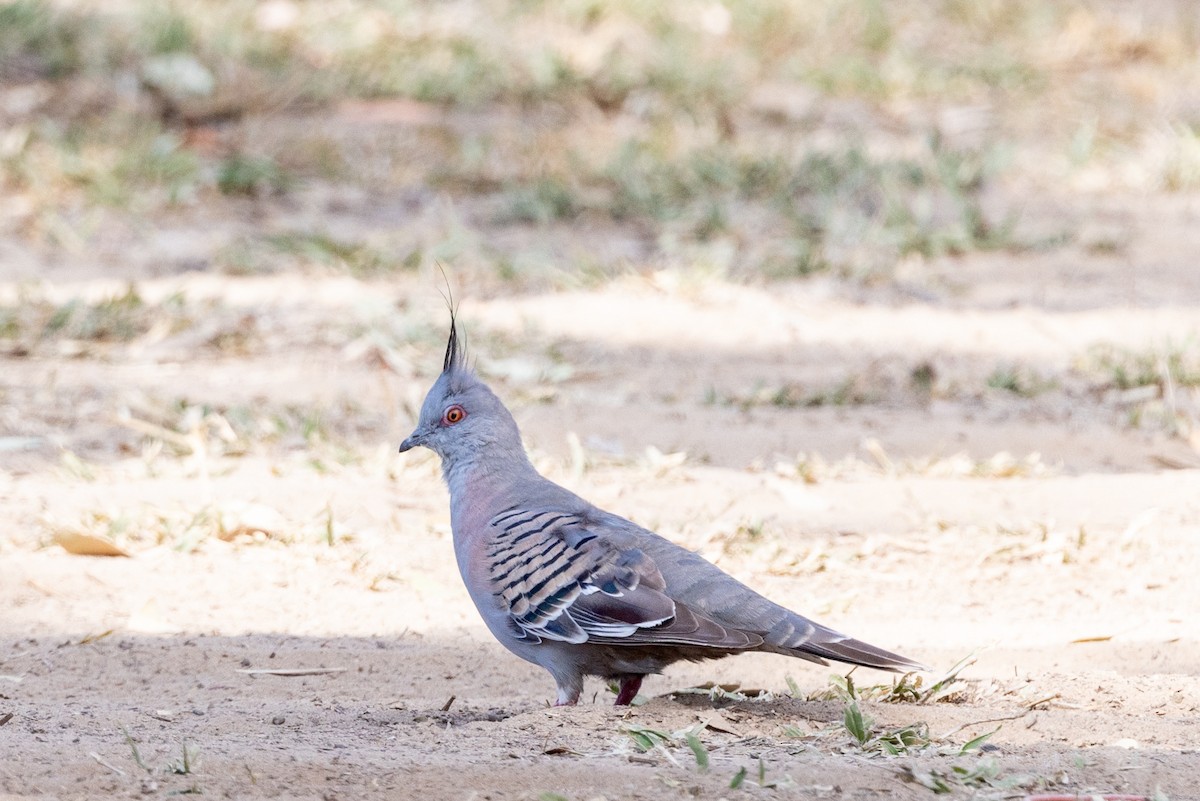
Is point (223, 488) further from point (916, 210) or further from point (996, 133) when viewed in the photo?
point (996, 133)

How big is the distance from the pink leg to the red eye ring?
2.54 ft

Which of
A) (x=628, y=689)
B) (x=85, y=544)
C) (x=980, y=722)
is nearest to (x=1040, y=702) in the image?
(x=980, y=722)

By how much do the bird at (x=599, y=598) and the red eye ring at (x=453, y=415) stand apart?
179 millimetres

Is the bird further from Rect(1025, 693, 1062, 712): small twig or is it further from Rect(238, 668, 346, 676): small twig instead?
Rect(238, 668, 346, 676): small twig

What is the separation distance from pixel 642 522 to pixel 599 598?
132cm

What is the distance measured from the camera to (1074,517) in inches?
183

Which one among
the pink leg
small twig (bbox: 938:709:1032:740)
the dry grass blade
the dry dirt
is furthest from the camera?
the dry grass blade

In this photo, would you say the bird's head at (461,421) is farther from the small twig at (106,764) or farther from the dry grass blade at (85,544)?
the small twig at (106,764)

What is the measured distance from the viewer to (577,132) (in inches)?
357

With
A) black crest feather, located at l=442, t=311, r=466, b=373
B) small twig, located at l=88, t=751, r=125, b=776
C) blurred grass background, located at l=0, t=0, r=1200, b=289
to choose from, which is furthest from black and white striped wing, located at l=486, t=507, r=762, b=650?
blurred grass background, located at l=0, t=0, r=1200, b=289

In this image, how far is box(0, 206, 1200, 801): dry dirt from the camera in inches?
108

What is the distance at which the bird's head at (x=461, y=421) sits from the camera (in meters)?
3.80

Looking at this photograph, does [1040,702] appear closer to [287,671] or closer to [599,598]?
[599,598]

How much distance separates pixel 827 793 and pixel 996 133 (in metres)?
7.54
